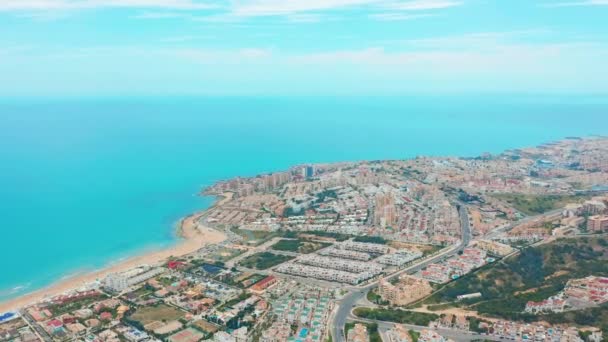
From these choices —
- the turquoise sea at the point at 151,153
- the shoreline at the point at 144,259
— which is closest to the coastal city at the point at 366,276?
the shoreline at the point at 144,259

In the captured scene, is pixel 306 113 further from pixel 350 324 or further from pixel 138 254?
pixel 350 324

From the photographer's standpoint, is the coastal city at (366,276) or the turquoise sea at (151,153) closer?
the coastal city at (366,276)

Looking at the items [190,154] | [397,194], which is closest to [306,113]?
[190,154]

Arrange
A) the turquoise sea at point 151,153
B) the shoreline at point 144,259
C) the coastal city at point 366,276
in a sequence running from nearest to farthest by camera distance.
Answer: the coastal city at point 366,276 → the shoreline at point 144,259 → the turquoise sea at point 151,153

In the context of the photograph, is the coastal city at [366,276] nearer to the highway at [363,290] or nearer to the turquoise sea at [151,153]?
the highway at [363,290]

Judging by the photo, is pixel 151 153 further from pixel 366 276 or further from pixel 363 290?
pixel 363 290
